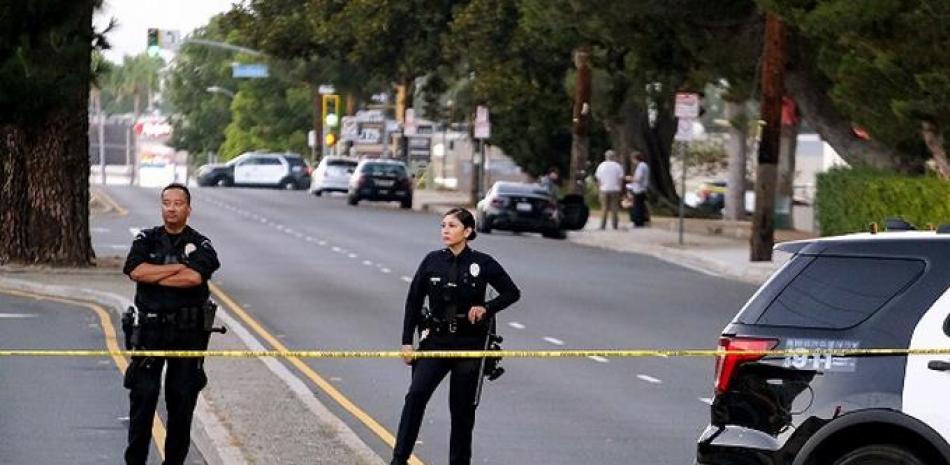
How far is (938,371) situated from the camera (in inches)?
400

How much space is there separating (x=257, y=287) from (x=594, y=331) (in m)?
8.12

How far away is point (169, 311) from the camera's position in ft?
40.7

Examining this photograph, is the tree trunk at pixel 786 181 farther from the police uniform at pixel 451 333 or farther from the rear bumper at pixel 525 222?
the police uniform at pixel 451 333

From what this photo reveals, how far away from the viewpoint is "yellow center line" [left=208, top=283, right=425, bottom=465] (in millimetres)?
15980

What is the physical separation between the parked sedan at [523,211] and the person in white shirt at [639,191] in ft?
6.32

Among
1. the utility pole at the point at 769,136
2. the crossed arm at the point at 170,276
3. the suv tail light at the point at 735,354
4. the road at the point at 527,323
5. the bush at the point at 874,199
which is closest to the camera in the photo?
the suv tail light at the point at 735,354

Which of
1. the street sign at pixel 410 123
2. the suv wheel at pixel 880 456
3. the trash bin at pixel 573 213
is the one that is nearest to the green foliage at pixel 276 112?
the street sign at pixel 410 123

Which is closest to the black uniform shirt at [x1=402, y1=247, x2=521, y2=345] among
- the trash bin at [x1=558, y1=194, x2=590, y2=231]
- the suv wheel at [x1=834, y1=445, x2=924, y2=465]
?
the suv wheel at [x1=834, y1=445, x2=924, y2=465]

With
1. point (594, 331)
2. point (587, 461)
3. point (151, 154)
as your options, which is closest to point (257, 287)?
point (594, 331)

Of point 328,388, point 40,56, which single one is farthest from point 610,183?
point 328,388

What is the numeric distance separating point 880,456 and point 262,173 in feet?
286

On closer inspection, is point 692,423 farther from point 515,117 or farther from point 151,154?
point 151,154

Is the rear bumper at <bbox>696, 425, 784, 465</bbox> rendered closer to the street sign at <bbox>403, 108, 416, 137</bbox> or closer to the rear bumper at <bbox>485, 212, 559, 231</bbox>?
the rear bumper at <bbox>485, 212, 559, 231</bbox>

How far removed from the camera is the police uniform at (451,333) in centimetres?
1283
